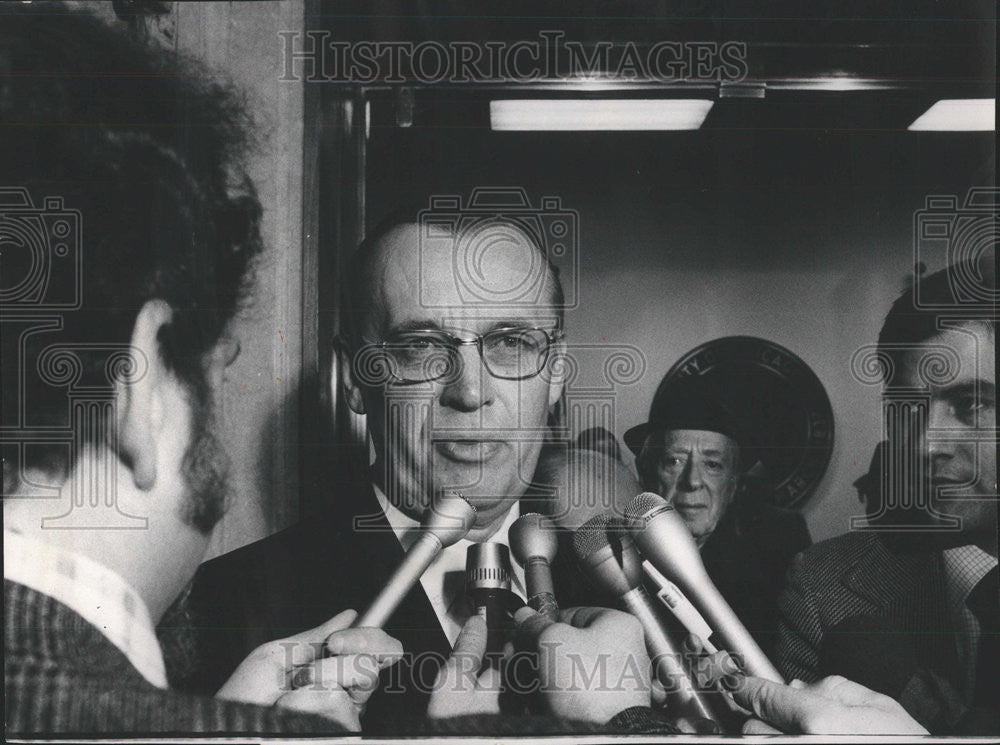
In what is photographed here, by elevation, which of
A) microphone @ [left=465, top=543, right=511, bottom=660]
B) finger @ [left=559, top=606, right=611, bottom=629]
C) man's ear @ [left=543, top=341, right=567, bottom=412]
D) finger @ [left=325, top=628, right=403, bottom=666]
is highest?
man's ear @ [left=543, top=341, right=567, bottom=412]

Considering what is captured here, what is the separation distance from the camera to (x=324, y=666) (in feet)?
9.51

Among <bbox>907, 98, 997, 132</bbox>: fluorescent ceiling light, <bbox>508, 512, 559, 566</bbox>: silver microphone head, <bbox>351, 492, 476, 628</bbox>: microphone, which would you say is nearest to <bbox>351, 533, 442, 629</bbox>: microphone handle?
<bbox>351, 492, 476, 628</bbox>: microphone

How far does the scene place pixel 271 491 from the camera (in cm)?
292

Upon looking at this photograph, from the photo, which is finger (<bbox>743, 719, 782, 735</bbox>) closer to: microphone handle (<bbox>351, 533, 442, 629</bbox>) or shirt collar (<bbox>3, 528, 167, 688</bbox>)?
microphone handle (<bbox>351, 533, 442, 629</bbox>)

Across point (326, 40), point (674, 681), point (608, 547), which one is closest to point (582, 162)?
point (326, 40)

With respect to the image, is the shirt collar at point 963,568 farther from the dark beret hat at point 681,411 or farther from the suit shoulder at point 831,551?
the dark beret hat at point 681,411

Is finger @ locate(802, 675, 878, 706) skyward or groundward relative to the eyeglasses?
groundward

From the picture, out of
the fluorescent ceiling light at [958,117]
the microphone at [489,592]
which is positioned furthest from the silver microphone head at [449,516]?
the fluorescent ceiling light at [958,117]

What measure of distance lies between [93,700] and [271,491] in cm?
72

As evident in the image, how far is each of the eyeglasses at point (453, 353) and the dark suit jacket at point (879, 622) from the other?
87cm

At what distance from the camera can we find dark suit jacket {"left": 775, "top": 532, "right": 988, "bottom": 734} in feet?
9.48

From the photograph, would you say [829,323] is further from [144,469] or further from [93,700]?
[93,700]

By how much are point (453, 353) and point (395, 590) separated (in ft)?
2.08

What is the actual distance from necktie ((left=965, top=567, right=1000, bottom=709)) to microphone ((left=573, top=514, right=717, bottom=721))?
2.33ft
